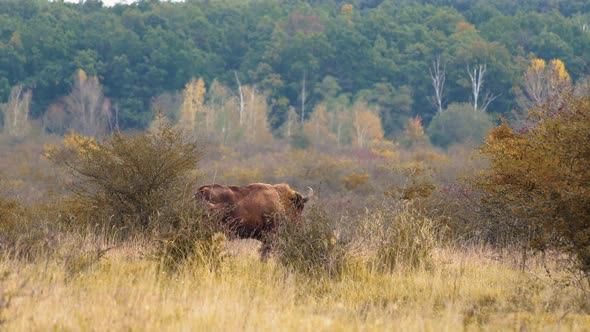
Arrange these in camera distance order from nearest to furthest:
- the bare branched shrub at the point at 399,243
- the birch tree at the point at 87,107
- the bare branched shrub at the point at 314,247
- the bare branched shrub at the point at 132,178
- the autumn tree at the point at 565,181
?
the autumn tree at the point at 565,181 → the bare branched shrub at the point at 314,247 → the bare branched shrub at the point at 399,243 → the bare branched shrub at the point at 132,178 → the birch tree at the point at 87,107

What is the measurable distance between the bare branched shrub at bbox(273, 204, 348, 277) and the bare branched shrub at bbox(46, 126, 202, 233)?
133 inches

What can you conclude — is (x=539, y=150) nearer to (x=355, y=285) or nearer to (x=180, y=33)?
(x=355, y=285)

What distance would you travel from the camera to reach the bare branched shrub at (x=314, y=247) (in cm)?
958

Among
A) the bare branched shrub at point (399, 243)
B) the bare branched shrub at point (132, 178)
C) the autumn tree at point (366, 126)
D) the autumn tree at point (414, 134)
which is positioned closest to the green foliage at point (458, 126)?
the autumn tree at point (414, 134)

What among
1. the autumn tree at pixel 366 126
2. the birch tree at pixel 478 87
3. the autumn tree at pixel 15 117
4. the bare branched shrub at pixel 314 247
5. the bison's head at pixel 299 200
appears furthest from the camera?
the birch tree at pixel 478 87

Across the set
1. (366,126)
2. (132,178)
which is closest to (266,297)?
(132,178)

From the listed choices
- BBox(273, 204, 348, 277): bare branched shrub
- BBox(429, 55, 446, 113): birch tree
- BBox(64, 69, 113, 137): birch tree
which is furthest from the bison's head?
BBox(429, 55, 446, 113): birch tree

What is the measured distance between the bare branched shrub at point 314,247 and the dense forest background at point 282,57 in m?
56.3

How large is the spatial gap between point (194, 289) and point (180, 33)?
7843 cm

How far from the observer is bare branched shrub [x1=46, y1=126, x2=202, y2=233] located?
512 inches

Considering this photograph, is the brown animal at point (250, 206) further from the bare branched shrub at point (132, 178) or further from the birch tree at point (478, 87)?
the birch tree at point (478, 87)

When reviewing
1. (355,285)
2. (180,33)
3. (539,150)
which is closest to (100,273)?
(355,285)

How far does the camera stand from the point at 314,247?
9812mm

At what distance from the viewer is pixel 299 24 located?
303 ft
